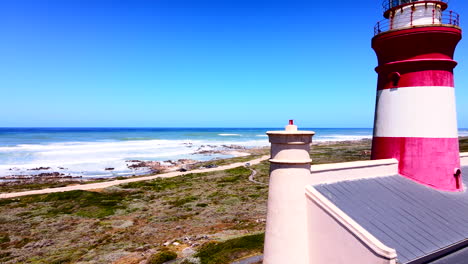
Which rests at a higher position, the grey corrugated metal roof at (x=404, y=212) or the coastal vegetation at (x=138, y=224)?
the grey corrugated metal roof at (x=404, y=212)

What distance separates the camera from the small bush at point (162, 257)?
38.7ft

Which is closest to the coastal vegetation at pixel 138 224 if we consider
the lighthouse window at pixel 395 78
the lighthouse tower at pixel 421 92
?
the lighthouse tower at pixel 421 92

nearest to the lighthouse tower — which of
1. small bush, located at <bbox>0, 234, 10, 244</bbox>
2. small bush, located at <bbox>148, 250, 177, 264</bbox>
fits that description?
small bush, located at <bbox>148, 250, 177, 264</bbox>

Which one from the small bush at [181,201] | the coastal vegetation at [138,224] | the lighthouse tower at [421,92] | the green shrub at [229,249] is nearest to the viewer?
the lighthouse tower at [421,92]

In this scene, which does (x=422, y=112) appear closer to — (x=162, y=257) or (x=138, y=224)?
(x=162, y=257)

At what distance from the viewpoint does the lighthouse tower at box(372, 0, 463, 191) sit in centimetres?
751

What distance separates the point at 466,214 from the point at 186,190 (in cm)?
2333

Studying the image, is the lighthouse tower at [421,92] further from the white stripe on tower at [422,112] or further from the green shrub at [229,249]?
the green shrub at [229,249]

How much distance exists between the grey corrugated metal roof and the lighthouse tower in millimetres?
750

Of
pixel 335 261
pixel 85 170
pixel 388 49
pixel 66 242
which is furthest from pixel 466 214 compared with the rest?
pixel 85 170

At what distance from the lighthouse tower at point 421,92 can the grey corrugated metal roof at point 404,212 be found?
0.75 meters

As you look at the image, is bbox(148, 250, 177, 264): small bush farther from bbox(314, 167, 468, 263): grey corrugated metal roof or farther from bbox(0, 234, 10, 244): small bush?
bbox(0, 234, 10, 244): small bush

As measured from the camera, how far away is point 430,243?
5.80 metres

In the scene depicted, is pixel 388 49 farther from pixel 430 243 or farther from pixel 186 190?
pixel 186 190
